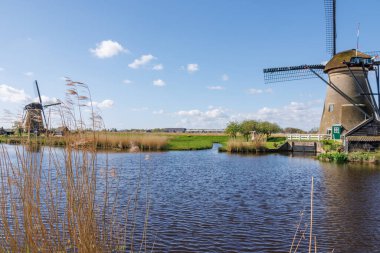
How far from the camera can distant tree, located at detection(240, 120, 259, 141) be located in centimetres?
4188

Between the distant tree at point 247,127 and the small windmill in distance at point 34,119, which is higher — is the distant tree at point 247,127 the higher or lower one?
the higher one

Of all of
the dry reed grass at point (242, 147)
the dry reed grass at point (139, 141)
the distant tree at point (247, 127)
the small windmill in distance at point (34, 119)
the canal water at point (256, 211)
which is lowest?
the canal water at point (256, 211)

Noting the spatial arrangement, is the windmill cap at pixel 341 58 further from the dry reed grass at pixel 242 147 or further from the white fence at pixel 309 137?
the dry reed grass at pixel 242 147

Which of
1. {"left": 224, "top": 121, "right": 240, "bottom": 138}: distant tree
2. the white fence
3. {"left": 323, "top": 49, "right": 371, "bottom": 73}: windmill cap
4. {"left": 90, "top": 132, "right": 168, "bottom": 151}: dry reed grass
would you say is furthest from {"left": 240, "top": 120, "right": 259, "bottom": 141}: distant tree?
{"left": 323, "top": 49, "right": 371, "bottom": 73}: windmill cap

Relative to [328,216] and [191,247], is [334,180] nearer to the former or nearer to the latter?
→ [328,216]

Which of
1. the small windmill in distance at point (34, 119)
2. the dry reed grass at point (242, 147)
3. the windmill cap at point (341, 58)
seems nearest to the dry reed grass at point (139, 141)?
the dry reed grass at point (242, 147)

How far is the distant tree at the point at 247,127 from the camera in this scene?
4188cm

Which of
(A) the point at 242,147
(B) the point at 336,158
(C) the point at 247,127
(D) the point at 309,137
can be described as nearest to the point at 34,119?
(B) the point at 336,158

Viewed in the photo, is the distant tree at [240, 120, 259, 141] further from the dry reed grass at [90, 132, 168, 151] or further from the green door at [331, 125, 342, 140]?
the dry reed grass at [90, 132, 168, 151]

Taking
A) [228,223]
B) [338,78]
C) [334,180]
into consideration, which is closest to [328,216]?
[228,223]

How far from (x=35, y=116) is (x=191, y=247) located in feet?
14.1

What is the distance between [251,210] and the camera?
9.71 metres

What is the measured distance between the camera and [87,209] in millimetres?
3574

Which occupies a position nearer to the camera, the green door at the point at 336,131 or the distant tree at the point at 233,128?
the green door at the point at 336,131
